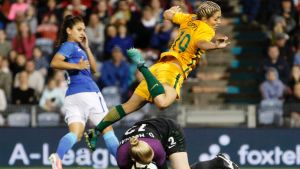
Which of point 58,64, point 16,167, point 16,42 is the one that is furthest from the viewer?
point 16,42

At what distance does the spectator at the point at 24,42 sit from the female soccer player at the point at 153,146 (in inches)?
344

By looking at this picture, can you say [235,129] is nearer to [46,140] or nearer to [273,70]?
[273,70]

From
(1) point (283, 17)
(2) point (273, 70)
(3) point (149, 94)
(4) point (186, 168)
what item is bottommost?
(4) point (186, 168)

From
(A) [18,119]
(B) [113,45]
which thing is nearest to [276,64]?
(B) [113,45]

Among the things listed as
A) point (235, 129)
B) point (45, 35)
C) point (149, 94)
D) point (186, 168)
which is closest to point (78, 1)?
point (45, 35)

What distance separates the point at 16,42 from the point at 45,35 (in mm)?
549

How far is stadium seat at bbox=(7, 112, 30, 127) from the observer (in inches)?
665

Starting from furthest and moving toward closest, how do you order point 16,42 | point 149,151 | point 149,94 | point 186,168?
point 16,42
point 149,94
point 186,168
point 149,151

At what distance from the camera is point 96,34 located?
62.8 feet

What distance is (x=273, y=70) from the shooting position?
17.8 metres

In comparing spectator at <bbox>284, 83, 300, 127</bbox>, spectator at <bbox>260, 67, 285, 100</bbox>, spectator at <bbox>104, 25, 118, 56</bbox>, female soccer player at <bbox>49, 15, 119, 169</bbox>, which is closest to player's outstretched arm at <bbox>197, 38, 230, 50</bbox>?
female soccer player at <bbox>49, 15, 119, 169</bbox>

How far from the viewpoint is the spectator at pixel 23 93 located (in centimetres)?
1755

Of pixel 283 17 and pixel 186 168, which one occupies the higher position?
pixel 283 17

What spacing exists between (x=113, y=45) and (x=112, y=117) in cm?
664
